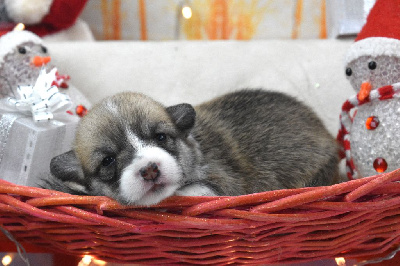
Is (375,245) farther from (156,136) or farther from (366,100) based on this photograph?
(156,136)

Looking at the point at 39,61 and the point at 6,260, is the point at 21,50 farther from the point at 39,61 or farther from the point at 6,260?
the point at 6,260

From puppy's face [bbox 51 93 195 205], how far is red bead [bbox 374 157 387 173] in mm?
558

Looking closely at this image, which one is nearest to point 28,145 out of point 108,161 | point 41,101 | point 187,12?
point 41,101

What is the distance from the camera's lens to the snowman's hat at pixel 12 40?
5.30ft

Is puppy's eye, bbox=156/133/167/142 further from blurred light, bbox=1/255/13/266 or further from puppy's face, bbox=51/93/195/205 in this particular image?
blurred light, bbox=1/255/13/266

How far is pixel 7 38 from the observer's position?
1.66m

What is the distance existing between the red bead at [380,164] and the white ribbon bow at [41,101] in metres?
0.97

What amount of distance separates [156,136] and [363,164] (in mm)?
653

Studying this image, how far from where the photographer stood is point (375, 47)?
1288mm

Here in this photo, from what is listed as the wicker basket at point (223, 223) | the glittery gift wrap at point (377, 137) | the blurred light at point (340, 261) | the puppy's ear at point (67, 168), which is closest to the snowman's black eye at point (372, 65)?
the glittery gift wrap at point (377, 137)

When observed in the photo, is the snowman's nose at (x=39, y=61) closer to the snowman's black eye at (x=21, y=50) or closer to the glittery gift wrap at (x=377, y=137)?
the snowman's black eye at (x=21, y=50)

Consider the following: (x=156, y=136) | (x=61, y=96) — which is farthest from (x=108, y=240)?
(x=61, y=96)

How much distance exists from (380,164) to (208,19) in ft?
4.54

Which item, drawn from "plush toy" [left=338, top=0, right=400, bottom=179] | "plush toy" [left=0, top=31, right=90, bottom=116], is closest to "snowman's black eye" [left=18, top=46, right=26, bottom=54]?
"plush toy" [left=0, top=31, right=90, bottom=116]
